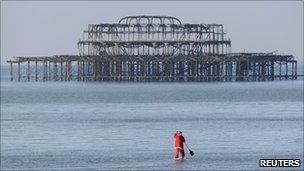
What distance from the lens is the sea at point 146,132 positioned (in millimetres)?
44281

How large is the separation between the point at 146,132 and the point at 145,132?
56mm

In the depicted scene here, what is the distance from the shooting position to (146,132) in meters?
59.2

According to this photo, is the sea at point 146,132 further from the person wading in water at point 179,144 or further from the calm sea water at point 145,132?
the person wading in water at point 179,144

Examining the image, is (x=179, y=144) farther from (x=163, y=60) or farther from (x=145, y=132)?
(x=163, y=60)

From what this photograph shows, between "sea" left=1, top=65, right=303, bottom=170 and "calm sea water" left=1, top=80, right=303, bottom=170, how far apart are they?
35 mm

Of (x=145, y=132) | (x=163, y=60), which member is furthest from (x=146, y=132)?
(x=163, y=60)

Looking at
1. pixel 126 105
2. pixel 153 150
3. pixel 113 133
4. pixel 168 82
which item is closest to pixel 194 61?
pixel 168 82

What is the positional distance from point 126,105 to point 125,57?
62519mm

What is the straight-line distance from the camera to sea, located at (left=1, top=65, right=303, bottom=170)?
1743 inches

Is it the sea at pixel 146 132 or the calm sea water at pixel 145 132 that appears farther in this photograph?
the calm sea water at pixel 145 132

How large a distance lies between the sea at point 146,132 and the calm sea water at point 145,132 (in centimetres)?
3

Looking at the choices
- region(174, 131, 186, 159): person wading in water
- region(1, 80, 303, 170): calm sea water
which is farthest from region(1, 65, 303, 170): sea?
region(174, 131, 186, 159): person wading in water

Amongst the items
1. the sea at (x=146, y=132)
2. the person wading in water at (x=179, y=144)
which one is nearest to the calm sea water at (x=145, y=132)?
the sea at (x=146, y=132)

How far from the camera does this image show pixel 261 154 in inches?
1807
